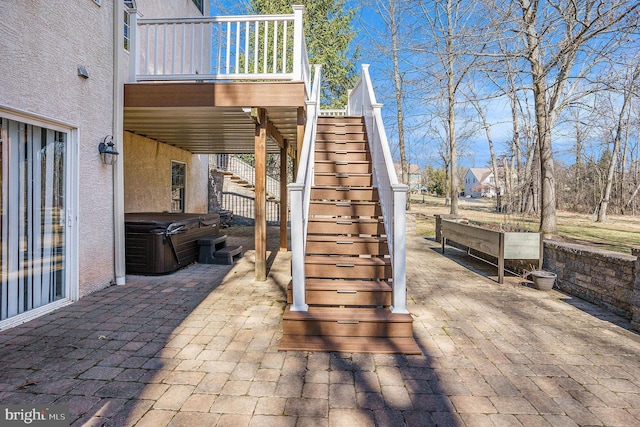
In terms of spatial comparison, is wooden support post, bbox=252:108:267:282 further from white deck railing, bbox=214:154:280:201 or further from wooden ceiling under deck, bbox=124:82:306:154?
white deck railing, bbox=214:154:280:201

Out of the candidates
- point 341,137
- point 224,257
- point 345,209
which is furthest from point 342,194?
point 224,257

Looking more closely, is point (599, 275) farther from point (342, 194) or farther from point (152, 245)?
point (152, 245)

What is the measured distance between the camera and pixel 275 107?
5.09 metres

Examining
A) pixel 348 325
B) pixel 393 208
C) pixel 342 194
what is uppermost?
pixel 342 194

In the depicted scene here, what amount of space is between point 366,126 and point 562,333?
4021 mm

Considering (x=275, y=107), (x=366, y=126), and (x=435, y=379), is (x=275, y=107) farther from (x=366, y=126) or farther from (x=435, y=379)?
(x=435, y=379)

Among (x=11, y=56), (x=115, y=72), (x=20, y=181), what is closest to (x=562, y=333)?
(x=20, y=181)

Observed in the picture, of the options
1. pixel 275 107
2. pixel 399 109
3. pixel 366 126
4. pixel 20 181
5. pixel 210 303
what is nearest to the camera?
pixel 20 181

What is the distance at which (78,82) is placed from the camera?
399 cm

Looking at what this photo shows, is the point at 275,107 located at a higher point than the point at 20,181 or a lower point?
higher

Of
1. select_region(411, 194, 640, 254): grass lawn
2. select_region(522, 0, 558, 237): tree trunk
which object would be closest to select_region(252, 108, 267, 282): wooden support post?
select_region(411, 194, 640, 254): grass lawn

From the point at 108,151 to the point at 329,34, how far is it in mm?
14281

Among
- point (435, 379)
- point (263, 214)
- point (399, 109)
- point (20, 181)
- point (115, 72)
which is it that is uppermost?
point (399, 109)

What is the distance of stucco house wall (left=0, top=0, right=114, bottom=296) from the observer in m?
3.18
